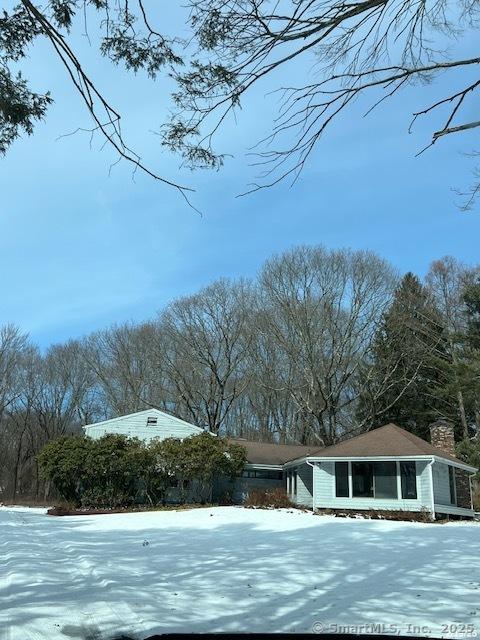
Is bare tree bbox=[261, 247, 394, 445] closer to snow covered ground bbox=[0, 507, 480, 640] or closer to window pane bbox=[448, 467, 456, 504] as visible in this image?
window pane bbox=[448, 467, 456, 504]

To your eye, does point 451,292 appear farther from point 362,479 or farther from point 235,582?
point 235,582

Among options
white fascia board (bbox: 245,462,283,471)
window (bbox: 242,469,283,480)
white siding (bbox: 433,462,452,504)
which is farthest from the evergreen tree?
white siding (bbox: 433,462,452,504)

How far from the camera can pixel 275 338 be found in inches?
1342

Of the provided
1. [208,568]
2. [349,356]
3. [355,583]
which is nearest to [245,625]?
[355,583]

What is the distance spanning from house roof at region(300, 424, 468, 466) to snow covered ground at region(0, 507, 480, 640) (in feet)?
20.6

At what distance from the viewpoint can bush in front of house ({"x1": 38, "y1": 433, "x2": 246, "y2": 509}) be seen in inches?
920

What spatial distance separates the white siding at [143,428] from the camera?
26.9m

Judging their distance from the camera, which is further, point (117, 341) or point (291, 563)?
point (117, 341)

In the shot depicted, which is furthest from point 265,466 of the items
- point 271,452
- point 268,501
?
point 268,501

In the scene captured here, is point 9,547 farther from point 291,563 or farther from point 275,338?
point 275,338

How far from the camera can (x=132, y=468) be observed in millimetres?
23531

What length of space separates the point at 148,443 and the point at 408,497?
37.8 ft

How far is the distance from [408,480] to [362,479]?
1770 millimetres

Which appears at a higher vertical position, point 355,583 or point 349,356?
point 349,356
